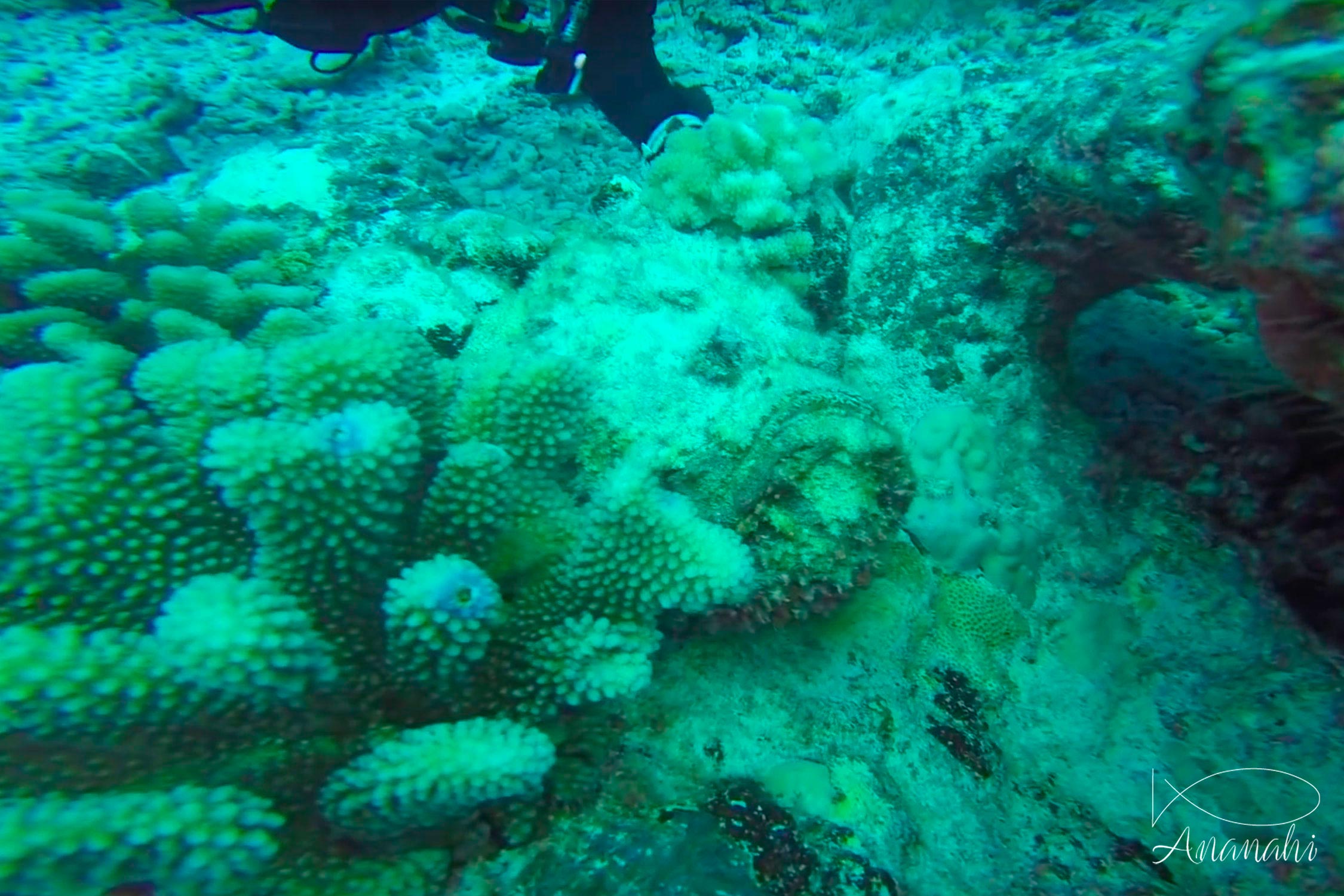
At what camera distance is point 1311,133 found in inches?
59.3

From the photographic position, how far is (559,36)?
3965mm

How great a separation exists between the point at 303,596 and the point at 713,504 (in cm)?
125

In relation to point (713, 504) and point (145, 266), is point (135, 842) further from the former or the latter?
point (145, 266)

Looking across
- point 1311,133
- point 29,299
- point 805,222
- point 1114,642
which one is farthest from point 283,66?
point 1114,642

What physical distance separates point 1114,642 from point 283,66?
6.12 metres

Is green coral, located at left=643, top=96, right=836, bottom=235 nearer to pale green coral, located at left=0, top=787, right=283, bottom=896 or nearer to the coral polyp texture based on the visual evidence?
the coral polyp texture

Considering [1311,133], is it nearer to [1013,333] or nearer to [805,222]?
[1013,333]

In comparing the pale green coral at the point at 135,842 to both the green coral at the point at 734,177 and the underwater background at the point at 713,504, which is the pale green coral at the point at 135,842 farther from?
the green coral at the point at 734,177

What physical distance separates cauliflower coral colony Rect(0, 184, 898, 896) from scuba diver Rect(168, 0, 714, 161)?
2.42 meters

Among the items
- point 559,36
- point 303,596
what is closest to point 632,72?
point 559,36

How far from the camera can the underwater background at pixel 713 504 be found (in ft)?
5.19

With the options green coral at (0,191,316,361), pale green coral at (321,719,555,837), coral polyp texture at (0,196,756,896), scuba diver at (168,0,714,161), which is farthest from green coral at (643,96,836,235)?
pale green coral at (321,719,555,837)

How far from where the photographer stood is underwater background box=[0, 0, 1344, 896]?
5.19 ft

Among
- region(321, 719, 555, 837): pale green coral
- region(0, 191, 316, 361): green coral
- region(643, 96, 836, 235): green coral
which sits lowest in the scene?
region(321, 719, 555, 837): pale green coral
